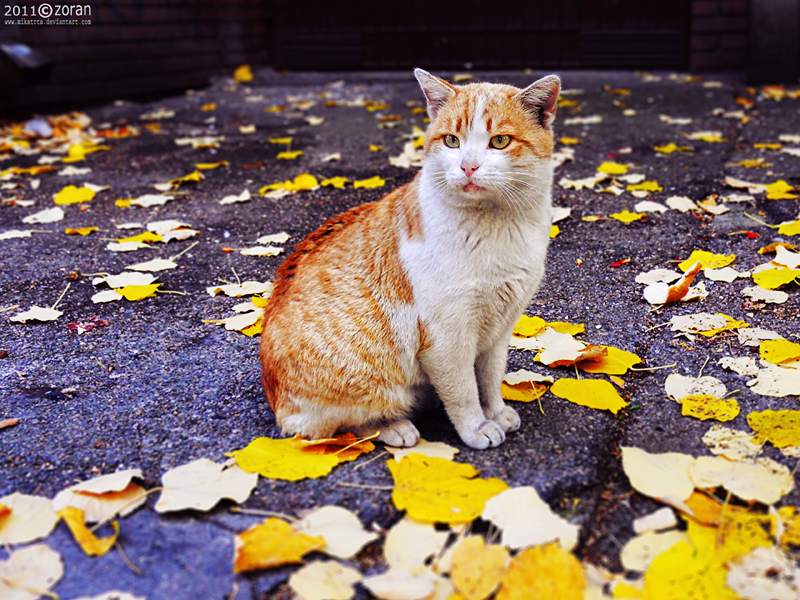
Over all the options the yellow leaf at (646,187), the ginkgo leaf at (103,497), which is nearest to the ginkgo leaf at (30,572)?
the ginkgo leaf at (103,497)

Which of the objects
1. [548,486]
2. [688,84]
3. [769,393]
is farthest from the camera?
[688,84]

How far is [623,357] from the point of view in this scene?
8.04 ft

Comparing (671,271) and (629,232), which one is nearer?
(671,271)

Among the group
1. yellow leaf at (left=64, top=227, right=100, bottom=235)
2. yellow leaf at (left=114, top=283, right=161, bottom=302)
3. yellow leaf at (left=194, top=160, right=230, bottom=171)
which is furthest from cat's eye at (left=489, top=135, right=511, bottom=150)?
yellow leaf at (left=194, top=160, right=230, bottom=171)

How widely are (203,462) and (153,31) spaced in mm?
7644

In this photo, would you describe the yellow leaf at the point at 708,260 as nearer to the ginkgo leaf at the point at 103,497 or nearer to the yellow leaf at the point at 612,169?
the yellow leaf at the point at 612,169

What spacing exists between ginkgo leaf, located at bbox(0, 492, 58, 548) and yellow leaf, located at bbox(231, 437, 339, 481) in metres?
0.50

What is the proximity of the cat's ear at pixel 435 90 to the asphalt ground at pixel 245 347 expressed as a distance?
3.34ft

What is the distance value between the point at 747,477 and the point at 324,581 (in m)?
1.12

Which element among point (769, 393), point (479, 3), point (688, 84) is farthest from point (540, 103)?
point (479, 3)

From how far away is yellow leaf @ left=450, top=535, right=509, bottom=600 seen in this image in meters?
1.46

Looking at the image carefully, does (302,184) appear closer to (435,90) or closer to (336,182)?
(336,182)

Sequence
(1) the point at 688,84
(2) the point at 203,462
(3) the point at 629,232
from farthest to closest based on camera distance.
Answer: (1) the point at 688,84
(3) the point at 629,232
(2) the point at 203,462

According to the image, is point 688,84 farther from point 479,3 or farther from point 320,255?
point 320,255
